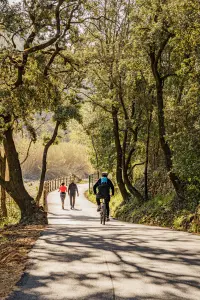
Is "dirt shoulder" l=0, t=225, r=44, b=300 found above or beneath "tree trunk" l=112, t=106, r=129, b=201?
beneath

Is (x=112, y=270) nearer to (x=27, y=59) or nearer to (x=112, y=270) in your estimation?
(x=112, y=270)

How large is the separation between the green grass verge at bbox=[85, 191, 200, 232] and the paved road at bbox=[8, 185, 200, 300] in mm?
5029

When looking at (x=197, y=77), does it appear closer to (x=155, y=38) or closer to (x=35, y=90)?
(x=155, y=38)

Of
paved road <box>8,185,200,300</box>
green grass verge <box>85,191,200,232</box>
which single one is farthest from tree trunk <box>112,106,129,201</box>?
paved road <box>8,185,200,300</box>

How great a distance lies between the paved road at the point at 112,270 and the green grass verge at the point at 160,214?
503 cm

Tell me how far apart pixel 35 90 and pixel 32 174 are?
50.8 metres

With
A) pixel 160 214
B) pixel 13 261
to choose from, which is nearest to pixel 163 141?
pixel 160 214

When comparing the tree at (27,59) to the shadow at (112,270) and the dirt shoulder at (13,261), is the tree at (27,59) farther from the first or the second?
the shadow at (112,270)

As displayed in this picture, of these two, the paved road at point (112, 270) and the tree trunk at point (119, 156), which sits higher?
the tree trunk at point (119, 156)

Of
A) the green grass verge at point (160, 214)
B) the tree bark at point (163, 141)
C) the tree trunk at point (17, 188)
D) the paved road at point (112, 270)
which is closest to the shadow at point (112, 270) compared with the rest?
the paved road at point (112, 270)

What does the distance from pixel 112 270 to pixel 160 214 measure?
1196 centimetres

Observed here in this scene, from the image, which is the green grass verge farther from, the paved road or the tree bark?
the paved road

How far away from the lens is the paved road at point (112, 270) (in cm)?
555

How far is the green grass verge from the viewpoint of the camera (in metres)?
15.2
